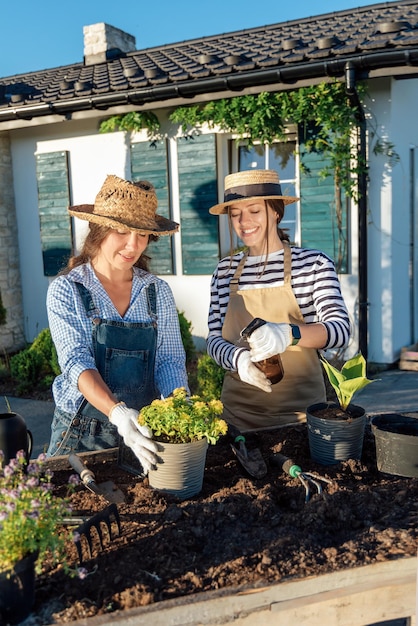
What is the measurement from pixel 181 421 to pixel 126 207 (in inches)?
35.0

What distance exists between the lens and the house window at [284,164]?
6406 mm

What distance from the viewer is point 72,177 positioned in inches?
302

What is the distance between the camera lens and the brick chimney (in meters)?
8.87

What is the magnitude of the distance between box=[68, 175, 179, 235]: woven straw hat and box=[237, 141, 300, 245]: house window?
419 centimetres

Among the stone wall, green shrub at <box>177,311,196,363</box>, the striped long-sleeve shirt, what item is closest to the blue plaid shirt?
the striped long-sleeve shirt

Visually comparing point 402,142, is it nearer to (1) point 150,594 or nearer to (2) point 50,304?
(2) point 50,304

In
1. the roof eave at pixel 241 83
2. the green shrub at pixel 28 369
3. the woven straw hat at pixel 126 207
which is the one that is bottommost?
the green shrub at pixel 28 369

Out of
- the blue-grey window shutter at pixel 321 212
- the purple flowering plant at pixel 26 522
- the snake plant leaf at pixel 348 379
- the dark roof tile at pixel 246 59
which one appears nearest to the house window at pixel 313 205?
the blue-grey window shutter at pixel 321 212

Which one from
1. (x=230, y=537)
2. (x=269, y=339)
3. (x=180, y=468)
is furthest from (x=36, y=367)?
(x=230, y=537)

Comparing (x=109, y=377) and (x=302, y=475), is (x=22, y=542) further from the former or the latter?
(x=109, y=377)

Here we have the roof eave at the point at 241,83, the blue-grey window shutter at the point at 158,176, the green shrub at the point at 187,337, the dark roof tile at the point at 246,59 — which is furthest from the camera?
the blue-grey window shutter at the point at 158,176

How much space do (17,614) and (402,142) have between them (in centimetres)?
588

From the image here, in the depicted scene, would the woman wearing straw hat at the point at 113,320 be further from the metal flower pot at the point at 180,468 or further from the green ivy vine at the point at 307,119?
the green ivy vine at the point at 307,119

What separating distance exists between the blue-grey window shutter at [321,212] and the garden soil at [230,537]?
435cm
